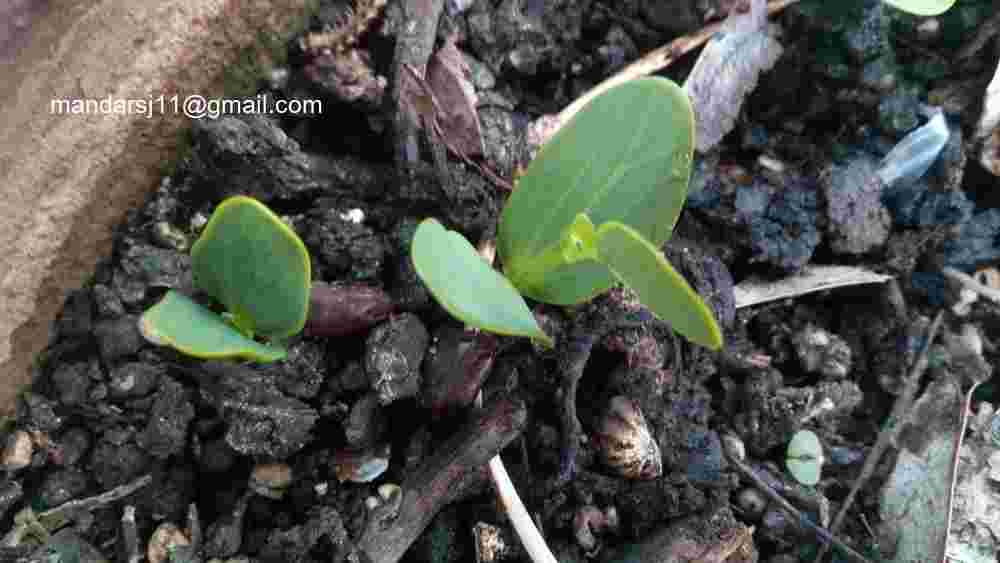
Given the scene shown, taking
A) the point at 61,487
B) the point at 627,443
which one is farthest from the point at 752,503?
the point at 61,487

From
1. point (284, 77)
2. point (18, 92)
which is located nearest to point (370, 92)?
point (284, 77)

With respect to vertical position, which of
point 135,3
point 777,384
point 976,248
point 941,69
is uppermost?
point 135,3

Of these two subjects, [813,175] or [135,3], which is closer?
[135,3]

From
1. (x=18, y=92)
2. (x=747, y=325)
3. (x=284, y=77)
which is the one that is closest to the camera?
(x=18, y=92)

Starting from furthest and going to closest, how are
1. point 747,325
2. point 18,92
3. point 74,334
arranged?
1. point 747,325
2. point 74,334
3. point 18,92

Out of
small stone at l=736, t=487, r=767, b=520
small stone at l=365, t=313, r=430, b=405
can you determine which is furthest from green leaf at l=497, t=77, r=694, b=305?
small stone at l=736, t=487, r=767, b=520

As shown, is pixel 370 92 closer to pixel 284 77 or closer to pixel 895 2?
pixel 284 77
